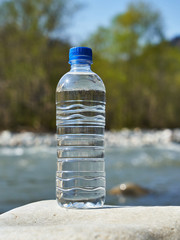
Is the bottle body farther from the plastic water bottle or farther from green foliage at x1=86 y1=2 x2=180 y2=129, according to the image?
green foliage at x1=86 y1=2 x2=180 y2=129

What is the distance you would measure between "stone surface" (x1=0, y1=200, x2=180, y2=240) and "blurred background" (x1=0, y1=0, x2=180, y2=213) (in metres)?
2.98

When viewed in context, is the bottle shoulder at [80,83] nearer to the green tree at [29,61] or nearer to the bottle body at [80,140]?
the bottle body at [80,140]

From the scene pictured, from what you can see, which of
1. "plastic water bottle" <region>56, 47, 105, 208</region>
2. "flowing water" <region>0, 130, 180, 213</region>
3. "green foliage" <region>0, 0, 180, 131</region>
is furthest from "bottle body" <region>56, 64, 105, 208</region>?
"green foliage" <region>0, 0, 180, 131</region>

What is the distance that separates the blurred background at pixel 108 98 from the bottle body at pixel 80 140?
2603 mm

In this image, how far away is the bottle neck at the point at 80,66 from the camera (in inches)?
77.4

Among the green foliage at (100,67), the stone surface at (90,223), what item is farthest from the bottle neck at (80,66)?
the green foliage at (100,67)

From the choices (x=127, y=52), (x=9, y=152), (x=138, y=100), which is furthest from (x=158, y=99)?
(x=9, y=152)

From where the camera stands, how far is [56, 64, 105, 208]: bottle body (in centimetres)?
222

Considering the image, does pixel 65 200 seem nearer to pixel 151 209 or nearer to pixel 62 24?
pixel 151 209

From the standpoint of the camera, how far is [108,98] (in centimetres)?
2008

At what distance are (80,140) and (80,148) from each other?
2.3 inches

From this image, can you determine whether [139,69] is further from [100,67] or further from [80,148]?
[80,148]

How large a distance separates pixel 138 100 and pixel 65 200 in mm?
20355

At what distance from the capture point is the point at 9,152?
34.7 ft
